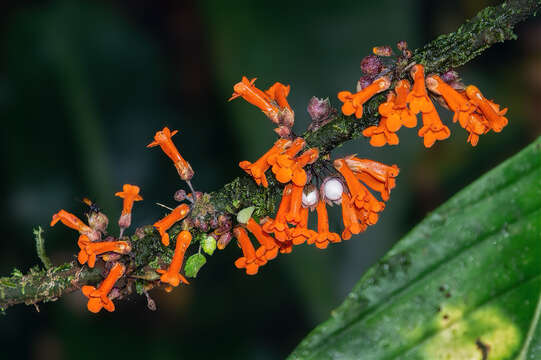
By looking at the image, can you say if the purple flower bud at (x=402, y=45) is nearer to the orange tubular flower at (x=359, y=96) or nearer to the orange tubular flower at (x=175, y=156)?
the orange tubular flower at (x=359, y=96)

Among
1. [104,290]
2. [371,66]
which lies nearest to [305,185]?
[371,66]

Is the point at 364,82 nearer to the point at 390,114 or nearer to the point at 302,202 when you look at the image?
the point at 390,114

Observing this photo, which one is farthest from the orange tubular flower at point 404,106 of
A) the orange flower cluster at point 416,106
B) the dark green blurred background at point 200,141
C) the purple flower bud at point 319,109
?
the dark green blurred background at point 200,141

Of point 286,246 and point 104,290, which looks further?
point 286,246

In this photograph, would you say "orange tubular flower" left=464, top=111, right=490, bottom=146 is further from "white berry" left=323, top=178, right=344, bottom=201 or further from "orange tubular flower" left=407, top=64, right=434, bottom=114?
"white berry" left=323, top=178, right=344, bottom=201

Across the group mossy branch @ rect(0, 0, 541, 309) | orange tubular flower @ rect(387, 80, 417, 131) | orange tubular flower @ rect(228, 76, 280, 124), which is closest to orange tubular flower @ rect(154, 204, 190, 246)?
mossy branch @ rect(0, 0, 541, 309)

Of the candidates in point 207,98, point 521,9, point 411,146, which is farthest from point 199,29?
point 521,9

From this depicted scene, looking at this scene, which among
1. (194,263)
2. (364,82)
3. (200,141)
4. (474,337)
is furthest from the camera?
(200,141)
